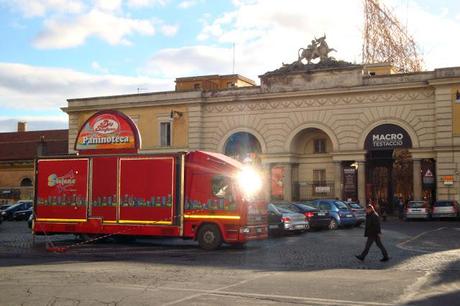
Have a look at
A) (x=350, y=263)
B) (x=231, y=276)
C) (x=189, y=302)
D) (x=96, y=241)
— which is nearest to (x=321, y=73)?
(x=96, y=241)

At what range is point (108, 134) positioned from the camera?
25031mm

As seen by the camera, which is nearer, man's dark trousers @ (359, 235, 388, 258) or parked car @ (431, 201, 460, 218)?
man's dark trousers @ (359, 235, 388, 258)

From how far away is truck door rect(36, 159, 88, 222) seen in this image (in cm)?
2341

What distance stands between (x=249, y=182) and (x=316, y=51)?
29.4m

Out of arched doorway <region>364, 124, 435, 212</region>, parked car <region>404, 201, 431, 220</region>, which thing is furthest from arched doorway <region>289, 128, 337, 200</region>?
parked car <region>404, 201, 431, 220</region>

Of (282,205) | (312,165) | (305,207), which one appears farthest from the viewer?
(312,165)

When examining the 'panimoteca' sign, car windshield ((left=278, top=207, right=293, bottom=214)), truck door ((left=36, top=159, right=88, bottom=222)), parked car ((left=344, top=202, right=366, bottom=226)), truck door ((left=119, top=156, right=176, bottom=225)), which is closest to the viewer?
truck door ((left=119, top=156, right=176, bottom=225))

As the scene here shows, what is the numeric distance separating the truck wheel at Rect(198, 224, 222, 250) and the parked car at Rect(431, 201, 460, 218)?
23176mm

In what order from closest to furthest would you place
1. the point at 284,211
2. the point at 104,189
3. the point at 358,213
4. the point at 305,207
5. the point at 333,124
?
the point at 104,189, the point at 284,211, the point at 305,207, the point at 358,213, the point at 333,124

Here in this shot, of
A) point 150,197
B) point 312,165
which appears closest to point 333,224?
point 150,197

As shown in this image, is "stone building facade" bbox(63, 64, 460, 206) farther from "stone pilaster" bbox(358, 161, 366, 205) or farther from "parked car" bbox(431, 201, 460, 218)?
"parked car" bbox(431, 201, 460, 218)

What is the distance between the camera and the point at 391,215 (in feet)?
157

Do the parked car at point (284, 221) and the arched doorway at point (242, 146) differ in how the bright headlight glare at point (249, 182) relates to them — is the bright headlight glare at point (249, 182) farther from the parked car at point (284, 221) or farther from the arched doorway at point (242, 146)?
the arched doorway at point (242, 146)

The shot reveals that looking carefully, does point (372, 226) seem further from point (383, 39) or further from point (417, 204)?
point (383, 39)
